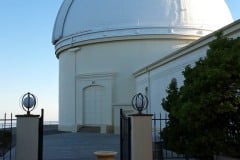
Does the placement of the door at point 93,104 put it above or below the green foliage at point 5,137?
above

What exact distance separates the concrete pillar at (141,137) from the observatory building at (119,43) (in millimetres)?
16568

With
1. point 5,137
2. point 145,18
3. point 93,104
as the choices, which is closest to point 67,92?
point 93,104

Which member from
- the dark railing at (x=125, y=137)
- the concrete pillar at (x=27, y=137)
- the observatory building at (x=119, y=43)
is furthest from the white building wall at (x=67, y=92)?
the concrete pillar at (x=27, y=137)

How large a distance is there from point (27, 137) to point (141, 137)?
317cm

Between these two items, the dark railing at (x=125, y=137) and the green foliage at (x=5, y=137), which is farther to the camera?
the green foliage at (x=5, y=137)

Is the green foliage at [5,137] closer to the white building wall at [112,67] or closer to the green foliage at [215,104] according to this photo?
the green foliage at [215,104]

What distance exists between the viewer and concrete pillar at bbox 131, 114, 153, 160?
1142cm

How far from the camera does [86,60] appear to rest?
103 feet

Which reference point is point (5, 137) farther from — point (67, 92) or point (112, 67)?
point (67, 92)

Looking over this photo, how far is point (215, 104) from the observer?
895cm

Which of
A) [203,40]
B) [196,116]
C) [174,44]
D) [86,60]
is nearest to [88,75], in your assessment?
[86,60]

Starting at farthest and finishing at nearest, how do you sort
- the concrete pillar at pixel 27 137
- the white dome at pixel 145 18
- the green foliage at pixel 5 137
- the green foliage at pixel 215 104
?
1. the white dome at pixel 145 18
2. the green foliage at pixel 5 137
3. the concrete pillar at pixel 27 137
4. the green foliage at pixel 215 104

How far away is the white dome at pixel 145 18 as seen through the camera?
29812 millimetres

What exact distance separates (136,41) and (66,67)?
22.2 ft
